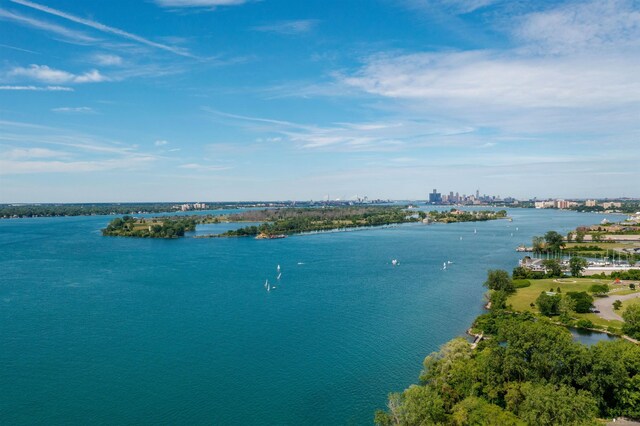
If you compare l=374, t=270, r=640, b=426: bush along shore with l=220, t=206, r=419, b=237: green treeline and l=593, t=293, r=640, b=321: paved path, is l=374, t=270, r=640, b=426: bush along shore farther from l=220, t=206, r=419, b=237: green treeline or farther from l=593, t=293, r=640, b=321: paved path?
l=220, t=206, r=419, b=237: green treeline

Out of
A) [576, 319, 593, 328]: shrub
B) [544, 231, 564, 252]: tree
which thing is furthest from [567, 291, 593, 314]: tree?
[544, 231, 564, 252]: tree

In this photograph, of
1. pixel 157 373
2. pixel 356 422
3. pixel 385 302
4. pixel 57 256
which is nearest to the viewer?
pixel 356 422

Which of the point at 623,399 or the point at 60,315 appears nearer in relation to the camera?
the point at 623,399

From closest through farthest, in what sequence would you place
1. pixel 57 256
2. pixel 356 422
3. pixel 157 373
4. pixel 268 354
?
1. pixel 356 422
2. pixel 157 373
3. pixel 268 354
4. pixel 57 256

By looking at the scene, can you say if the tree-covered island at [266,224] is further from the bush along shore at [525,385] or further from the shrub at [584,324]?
the bush along shore at [525,385]

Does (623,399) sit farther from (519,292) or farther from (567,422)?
(519,292)

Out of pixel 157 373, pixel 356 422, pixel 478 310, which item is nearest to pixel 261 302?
pixel 157 373

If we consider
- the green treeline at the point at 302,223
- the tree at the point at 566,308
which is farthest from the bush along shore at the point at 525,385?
the green treeline at the point at 302,223
